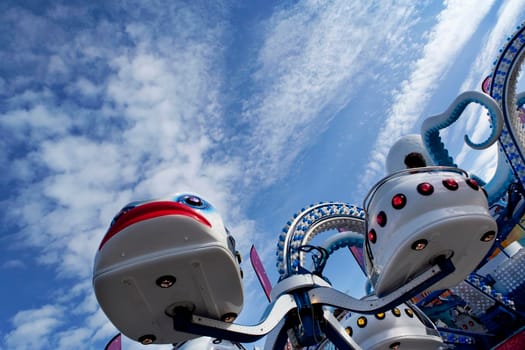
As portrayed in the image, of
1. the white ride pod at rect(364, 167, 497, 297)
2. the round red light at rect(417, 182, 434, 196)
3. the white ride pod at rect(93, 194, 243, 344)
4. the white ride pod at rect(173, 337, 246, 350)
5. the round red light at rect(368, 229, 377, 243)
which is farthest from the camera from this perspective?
the white ride pod at rect(173, 337, 246, 350)

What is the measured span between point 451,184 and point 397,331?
2865mm

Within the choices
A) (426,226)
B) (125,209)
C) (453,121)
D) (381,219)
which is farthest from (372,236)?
(453,121)

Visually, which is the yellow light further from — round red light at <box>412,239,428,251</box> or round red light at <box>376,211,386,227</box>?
round red light at <box>412,239,428,251</box>

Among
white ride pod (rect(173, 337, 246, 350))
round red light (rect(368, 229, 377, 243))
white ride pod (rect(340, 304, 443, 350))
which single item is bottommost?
white ride pod (rect(340, 304, 443, 350))

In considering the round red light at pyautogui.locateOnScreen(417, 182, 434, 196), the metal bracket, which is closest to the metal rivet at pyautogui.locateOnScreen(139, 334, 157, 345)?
the metal bracket

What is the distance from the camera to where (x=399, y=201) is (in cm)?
396

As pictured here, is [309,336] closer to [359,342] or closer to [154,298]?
[359,342]

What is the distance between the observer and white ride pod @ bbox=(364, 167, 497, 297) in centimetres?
367

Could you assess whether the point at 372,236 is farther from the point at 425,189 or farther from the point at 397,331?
the point at 397,331

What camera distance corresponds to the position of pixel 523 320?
10.0m

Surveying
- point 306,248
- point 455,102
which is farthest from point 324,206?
point 455,102

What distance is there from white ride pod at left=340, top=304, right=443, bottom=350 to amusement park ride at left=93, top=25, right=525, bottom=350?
0.02 meters

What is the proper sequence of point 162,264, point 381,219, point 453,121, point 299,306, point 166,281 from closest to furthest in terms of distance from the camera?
point 162,264 → point 166,281 → point 381,219 → point 299,306 → point 453,121

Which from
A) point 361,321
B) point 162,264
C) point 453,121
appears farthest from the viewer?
point 453,121
